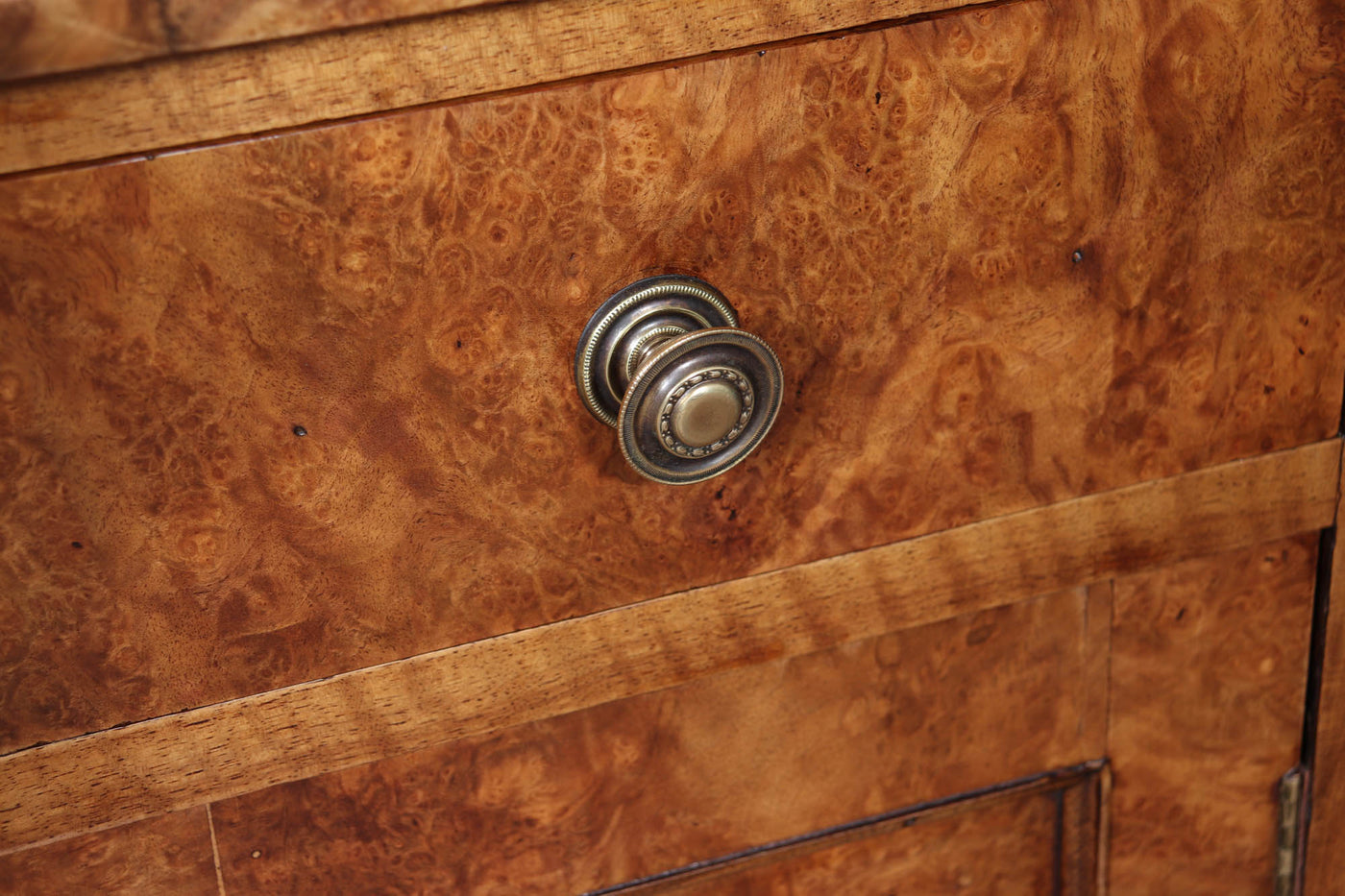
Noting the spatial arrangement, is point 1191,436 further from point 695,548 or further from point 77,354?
point 77,354

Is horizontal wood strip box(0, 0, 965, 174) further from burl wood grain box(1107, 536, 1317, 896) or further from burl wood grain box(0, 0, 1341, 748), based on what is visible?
burl wood grain box(1107, 536, 1317, 896)

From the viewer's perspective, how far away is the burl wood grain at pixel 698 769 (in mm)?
548

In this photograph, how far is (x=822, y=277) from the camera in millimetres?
502

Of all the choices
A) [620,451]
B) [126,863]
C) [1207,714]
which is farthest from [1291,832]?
[126,863]

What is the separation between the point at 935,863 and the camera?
66 centimetres

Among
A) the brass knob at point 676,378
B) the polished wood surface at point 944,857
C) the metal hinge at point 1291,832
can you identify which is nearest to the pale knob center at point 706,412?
the brass knob at point 676,378

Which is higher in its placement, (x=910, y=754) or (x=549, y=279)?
(x=549, y=279)

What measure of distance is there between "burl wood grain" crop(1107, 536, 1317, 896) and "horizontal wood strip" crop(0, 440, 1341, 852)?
0.03 m

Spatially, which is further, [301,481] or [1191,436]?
[1191,436]

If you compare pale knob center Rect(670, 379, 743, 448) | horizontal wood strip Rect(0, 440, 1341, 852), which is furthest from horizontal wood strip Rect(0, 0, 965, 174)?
horizontal wood strip Rect(0, 440, 1341, 852)

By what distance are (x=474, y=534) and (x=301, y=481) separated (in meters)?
0.07

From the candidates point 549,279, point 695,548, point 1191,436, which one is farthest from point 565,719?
point 1191,436

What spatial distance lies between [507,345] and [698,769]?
0.25 metres

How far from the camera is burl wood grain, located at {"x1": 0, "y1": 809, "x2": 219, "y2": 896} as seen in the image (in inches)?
20.1
